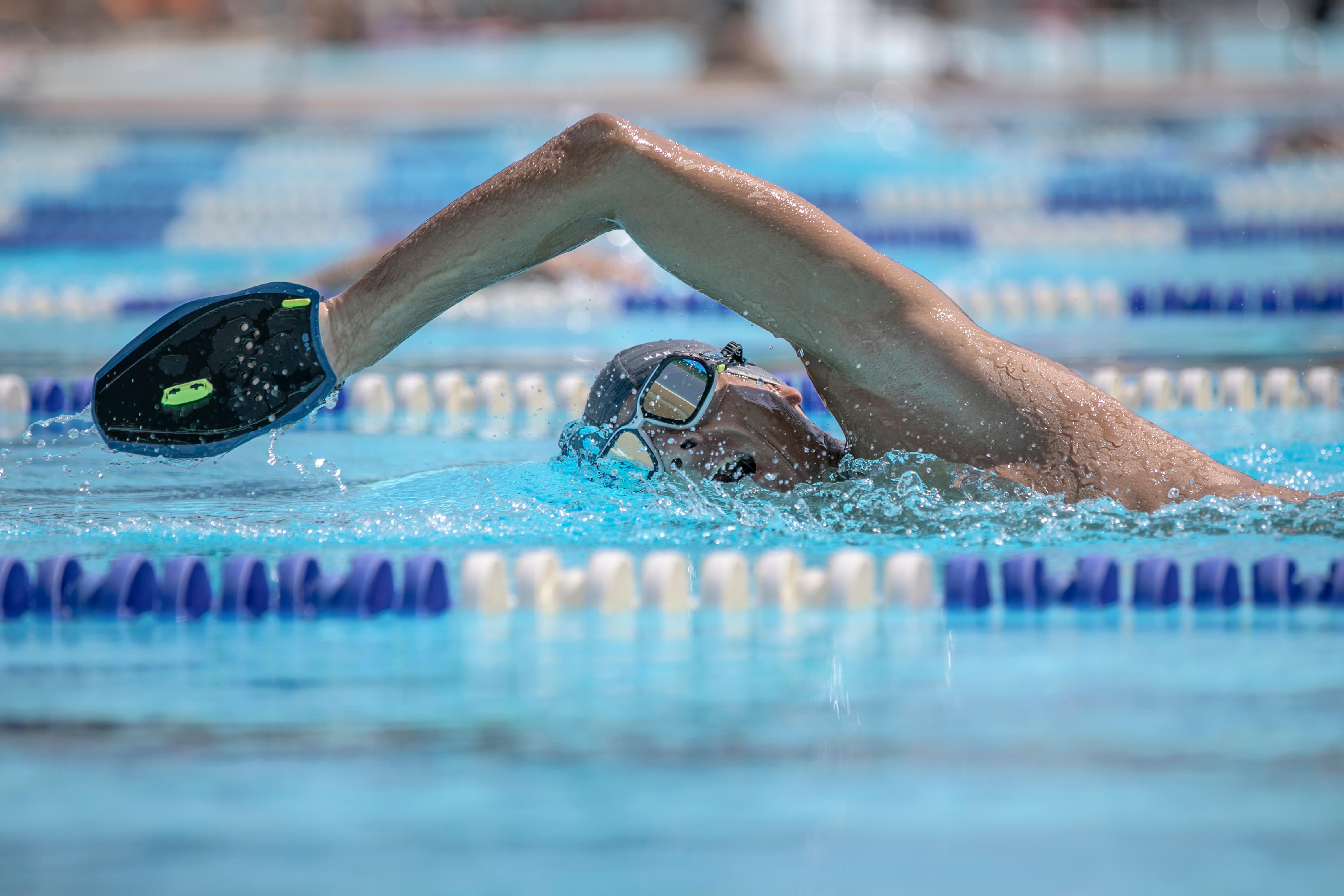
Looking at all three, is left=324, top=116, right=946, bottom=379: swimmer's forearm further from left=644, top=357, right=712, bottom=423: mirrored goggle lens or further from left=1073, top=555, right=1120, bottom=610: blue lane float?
left=1073, top=555, right=1120, bottom=610: blue lane float

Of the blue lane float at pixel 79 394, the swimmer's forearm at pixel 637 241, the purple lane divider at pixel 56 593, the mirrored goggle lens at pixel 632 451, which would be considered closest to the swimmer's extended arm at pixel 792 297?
the swimmer's forearm at pixel 637 241

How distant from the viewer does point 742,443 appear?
2.67 m

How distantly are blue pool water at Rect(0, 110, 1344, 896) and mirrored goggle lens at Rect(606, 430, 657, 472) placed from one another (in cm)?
7

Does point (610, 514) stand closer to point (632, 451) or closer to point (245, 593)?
point (632, 451)

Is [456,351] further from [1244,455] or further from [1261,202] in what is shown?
[1261,202]

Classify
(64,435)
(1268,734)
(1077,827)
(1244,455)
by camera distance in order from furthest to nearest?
(64,435), (1244,455), (1268,734), (1077,827)

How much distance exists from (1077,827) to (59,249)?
264 inches

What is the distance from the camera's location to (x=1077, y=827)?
165cm

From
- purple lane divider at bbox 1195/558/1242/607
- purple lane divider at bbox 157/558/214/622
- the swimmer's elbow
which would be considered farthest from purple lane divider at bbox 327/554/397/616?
purple lane divider at bbox 1195/558/1242/607

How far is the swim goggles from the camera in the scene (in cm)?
265

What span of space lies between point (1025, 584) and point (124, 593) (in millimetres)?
1349

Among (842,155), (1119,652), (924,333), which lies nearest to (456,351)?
(924,333)

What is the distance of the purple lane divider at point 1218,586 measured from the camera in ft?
7.98

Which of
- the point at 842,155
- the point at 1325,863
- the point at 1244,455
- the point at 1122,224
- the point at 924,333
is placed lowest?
the point at 1325,863
